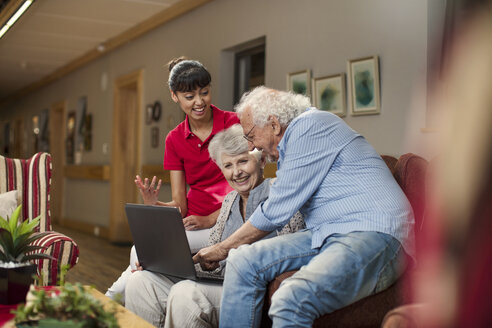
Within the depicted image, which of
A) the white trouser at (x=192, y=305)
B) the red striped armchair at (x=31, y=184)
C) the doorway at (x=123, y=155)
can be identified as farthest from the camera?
the doorway at (x=123, y=155)

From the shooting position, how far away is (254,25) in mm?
4820

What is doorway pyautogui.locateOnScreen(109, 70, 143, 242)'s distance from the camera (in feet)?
24.8

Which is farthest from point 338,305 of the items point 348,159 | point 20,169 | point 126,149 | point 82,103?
point 82,103

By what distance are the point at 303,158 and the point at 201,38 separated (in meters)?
4.02

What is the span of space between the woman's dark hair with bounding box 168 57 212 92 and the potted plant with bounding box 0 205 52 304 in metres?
0.98

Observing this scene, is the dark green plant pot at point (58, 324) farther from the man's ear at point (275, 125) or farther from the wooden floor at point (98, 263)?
the wooden floor at point (98, 263)

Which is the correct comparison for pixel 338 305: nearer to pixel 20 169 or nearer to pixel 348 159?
pixel 348 159

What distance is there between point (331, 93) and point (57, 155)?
8022mm

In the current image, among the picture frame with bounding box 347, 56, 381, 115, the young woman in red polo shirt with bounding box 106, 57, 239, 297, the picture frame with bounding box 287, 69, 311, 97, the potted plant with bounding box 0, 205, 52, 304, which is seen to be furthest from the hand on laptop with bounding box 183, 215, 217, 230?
the picture frame with bounding box 287, 69, 311, 97

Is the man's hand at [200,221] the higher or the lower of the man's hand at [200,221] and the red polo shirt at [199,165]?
the lower

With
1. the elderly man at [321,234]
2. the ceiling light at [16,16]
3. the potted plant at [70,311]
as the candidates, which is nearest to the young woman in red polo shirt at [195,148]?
the elderly man at [321,234]

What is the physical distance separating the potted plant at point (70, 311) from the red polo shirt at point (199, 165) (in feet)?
4.71

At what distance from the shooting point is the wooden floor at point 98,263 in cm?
477

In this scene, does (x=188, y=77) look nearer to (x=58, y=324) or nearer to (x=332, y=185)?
(x=332, y=185)
